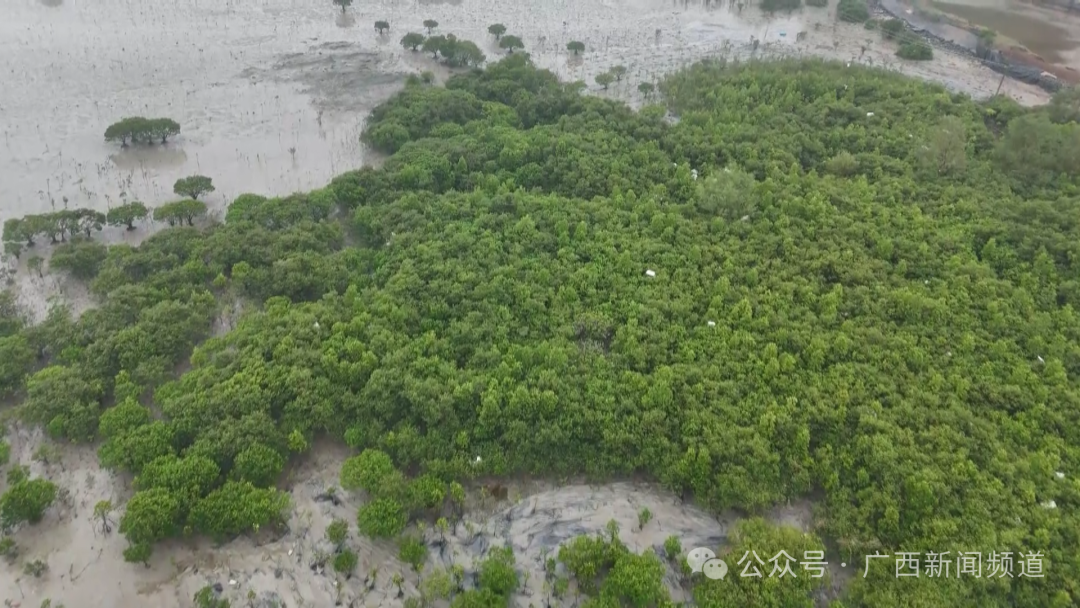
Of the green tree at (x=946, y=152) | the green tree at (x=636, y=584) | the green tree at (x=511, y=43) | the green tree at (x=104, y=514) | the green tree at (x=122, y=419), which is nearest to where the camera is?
the green tree at (x=636, y=584)

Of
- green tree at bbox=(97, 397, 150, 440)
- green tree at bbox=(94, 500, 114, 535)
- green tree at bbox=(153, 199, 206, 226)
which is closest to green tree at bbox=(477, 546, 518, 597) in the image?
green tree at bbox=(94, 500, 114, 535)

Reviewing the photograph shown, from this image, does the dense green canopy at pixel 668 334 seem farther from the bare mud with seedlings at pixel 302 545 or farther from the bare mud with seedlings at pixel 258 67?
the bare mud with seedlings at pixel 258 67

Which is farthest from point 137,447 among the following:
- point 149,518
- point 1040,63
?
point 1040,63

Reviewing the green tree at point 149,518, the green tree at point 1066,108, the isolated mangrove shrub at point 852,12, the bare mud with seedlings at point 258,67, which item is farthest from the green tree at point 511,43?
the green tree at point 149,518

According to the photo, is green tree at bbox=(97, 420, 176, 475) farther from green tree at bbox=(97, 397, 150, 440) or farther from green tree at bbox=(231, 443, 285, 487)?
green tree at bbox=(231, 443, 285, 487)

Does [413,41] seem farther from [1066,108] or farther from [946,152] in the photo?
[1066,108]

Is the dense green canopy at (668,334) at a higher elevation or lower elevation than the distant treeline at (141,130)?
lower
